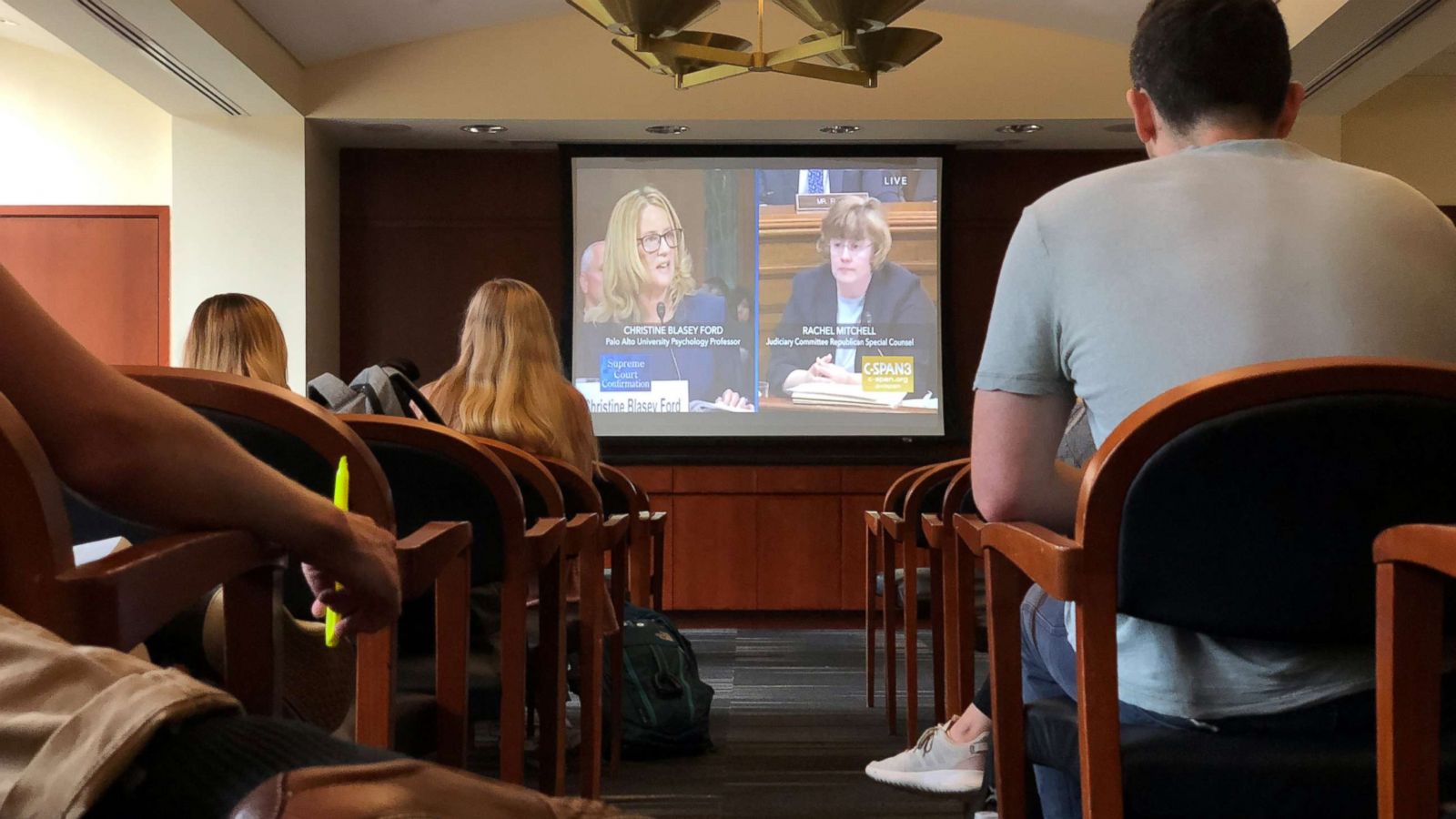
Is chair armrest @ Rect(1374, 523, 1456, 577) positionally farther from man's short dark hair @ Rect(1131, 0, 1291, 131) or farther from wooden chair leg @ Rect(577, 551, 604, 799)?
wooden chair leg @ Rect(577, 551, 604, 799)

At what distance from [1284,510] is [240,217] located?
20.1ft

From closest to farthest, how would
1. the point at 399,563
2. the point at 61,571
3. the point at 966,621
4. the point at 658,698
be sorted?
the point at 61,571, the point at 399,563, the point at 966,621, the point at 658,698

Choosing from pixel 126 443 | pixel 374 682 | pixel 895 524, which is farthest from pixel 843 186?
pixel 126 443

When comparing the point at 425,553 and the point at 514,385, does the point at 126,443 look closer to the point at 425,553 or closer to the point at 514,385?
the point at 425,553

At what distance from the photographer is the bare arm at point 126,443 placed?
32.0 inches

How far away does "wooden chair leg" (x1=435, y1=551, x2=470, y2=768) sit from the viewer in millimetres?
1654

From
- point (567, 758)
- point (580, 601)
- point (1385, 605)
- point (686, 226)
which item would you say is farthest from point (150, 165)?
point (1385, 605)

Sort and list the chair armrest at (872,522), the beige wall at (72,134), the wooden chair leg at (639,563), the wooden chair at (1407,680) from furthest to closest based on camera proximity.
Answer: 1. the beige wall at (72,134)
2. the chair armrest at (872,522)
3. the wooden chair leg at (639,563)
4. the wooden chair at (1407,680)

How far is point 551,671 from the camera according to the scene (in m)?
2.27

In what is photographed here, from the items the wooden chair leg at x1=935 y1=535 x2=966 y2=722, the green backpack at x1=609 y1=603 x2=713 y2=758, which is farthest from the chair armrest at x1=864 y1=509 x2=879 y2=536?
the wooden chair leg at x1=935 y1=535 x2=966 y2=722

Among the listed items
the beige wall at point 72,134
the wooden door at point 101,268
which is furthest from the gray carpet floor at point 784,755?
the beige wall at point 72,134

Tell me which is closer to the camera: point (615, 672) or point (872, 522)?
point (615, 672)
